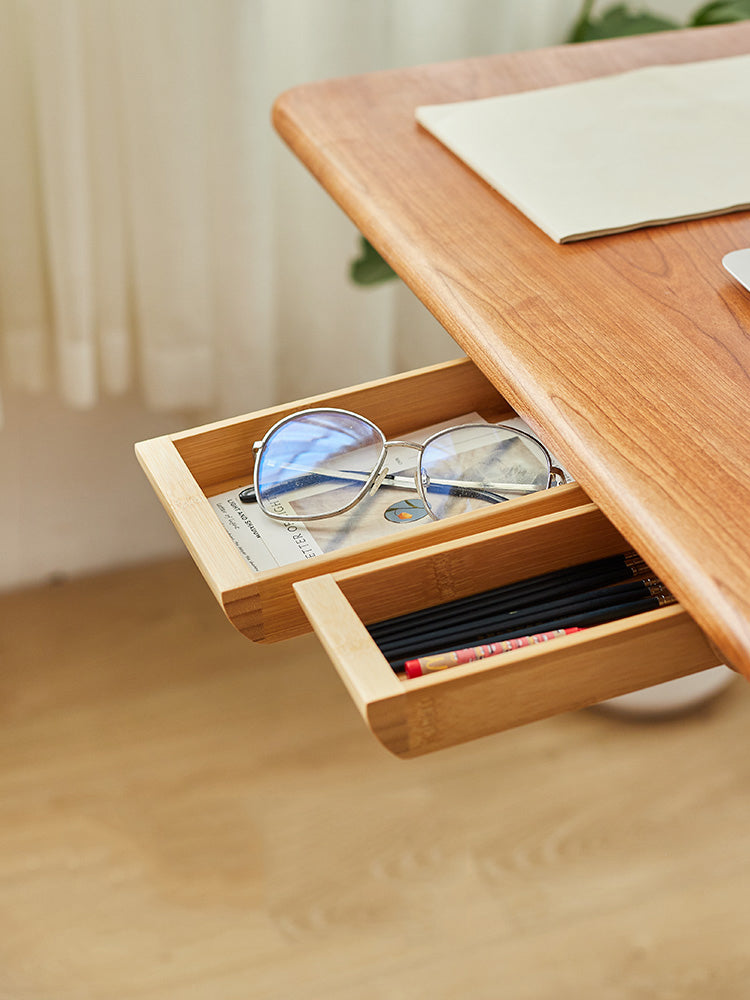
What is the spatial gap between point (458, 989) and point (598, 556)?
737mm

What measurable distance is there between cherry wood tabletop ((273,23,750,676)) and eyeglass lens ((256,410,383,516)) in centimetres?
11

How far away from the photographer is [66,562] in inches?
67.6

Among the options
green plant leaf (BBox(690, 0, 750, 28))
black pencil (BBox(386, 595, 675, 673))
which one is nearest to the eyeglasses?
black pencil (BBox(386, 595, 675, 673))

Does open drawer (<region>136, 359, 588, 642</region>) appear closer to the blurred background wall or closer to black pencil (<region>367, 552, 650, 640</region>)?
black pencil (<region>367, 552, 650, 640</region>)

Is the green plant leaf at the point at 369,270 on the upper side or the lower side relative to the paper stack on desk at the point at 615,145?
lower

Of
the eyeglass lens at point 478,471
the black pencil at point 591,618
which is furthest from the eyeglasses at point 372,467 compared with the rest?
the black pencil at point 591,618

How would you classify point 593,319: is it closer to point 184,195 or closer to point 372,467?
point 372,467

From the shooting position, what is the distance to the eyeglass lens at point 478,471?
26.8 inches

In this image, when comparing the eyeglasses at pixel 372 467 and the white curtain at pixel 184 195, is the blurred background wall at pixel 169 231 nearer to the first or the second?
the white curtain at pixel 184 195

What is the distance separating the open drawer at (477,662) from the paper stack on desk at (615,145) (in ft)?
0.83

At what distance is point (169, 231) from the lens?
4.56 feet

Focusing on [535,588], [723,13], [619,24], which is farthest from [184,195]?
[535,588]

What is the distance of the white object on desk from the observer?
655mm

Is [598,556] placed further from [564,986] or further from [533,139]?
[564,986]
